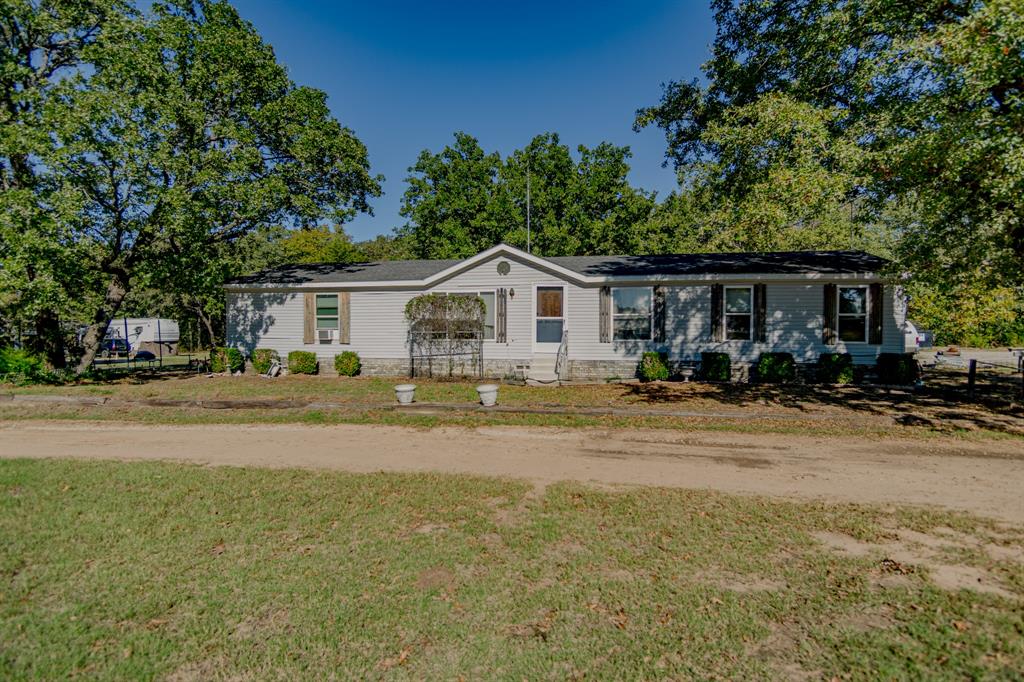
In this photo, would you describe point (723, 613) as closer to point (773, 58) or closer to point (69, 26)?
point (773, 58)

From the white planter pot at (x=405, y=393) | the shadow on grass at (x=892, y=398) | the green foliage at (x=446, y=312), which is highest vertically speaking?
the green foliage at (x=446, y=312)

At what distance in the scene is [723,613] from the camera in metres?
3.57

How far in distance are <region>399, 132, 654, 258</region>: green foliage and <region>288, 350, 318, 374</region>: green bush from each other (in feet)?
54.0

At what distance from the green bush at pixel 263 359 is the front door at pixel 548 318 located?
368 inches

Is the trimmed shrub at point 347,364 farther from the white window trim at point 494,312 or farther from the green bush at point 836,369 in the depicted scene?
the green bush at point 836,369

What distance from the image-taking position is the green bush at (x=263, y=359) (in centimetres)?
1717

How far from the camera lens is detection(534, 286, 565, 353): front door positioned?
1600 cm

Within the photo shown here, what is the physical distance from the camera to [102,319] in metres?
16.5

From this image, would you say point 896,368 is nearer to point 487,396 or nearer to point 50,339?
point 487,396

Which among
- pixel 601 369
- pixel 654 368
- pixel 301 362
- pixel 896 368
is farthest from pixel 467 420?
pixel 896 368

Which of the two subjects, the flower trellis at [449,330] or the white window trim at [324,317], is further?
the white window trim at [324,317]

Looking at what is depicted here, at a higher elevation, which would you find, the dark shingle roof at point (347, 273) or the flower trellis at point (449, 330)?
the dark shingle roof at point (347, 273)

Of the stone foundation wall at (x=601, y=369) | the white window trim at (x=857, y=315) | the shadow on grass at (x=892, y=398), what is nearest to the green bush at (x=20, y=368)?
the stone foundation wall at (x=601, y=369)

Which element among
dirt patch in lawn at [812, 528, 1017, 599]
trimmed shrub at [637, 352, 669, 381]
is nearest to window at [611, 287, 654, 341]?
trimmed shrub at [637, 352, 669, 381]
